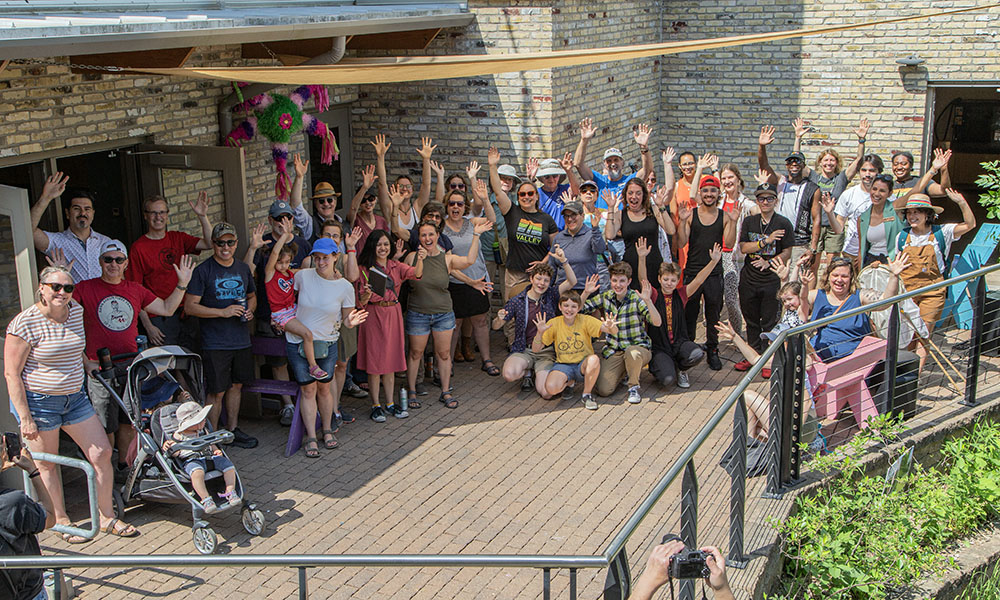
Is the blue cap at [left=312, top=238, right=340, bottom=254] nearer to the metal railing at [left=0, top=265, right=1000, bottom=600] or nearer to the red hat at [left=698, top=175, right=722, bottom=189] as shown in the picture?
the metal railing at [left=0, top=265, right=1000, bottom=600]

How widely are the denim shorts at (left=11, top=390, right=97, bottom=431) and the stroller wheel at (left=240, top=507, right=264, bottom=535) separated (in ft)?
4.21

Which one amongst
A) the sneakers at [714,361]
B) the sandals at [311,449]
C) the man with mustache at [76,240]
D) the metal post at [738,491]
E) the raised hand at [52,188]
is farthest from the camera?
the sneakers at [714,361]

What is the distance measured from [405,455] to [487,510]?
1.23 m

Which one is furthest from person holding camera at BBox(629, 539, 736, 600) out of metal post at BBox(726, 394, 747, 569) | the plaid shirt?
the plaid shirt

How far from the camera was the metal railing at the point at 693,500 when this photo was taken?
4.29 m

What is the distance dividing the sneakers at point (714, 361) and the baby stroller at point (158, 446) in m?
5.22

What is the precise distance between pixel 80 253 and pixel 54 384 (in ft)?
4.67

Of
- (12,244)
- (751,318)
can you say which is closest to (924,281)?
(751,318)

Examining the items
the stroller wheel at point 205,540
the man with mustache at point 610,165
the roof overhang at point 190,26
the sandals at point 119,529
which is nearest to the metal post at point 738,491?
the stroller wheel at point 205,540

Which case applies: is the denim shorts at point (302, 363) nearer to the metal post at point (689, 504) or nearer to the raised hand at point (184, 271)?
the raised hand at point (184, 271)

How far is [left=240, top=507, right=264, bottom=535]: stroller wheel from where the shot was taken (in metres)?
7.16

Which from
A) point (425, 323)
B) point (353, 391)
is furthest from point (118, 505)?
point (425, 323)

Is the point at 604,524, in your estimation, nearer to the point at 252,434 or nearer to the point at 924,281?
the point at 252,434

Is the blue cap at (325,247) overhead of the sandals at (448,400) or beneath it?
overhead
